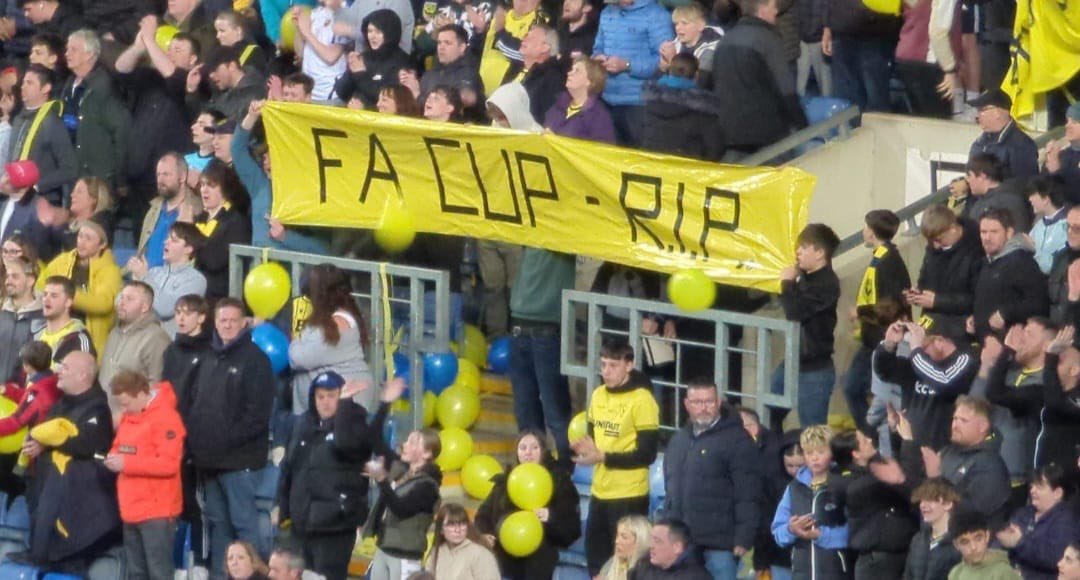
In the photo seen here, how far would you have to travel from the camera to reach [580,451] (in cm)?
1450

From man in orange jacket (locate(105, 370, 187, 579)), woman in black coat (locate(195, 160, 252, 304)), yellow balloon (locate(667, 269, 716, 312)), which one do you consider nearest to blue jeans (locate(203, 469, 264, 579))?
man in orange jacket (locate(105, 370, 187, 579))

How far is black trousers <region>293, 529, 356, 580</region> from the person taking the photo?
15047 mm

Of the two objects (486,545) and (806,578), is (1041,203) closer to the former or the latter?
(806,578)

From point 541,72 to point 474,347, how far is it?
1.74m

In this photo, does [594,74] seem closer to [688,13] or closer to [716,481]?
[688,13]

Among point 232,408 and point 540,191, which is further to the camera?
point 540,191

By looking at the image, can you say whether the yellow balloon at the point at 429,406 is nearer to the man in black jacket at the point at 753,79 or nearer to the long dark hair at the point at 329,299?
the long dark hair at the point at 329,299

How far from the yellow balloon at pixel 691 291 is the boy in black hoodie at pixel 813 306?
399 millimetres

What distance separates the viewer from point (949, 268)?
14.5m

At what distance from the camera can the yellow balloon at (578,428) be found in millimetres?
14930

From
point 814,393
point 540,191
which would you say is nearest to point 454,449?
point 540,191

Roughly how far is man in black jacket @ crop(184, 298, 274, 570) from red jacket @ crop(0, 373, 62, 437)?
3.05ft

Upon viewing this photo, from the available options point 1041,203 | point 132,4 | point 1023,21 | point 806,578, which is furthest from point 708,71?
point 132,4

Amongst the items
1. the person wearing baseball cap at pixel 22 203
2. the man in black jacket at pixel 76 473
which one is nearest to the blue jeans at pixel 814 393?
the man in black jacket at pixel 76 473
